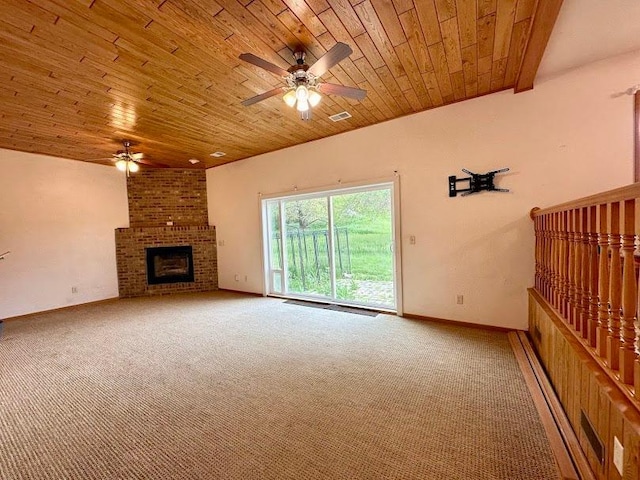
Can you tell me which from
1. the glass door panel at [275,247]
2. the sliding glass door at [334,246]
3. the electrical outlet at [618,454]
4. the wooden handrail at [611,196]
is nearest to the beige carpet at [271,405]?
the electrical outlet at [618,454]

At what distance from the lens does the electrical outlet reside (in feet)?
3.42

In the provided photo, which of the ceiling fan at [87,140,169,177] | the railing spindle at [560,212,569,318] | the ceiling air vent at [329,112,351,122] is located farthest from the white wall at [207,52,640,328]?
the ceiling fan at [87,140,169,177]

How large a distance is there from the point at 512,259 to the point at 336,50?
2.84 metres

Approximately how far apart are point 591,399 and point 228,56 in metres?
3.18

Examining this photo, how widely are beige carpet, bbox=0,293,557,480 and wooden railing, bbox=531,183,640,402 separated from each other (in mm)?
676

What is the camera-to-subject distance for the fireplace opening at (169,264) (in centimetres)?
580

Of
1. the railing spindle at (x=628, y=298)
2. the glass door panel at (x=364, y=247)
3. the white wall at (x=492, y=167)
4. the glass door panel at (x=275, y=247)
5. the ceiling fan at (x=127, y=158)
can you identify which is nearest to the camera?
the railing spindle at (x=628, y=298)

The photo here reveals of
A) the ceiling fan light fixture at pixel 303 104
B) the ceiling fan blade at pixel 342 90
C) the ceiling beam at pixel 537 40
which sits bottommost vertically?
the ceiling fan light fixture at pixel 303 104

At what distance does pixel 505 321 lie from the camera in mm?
3150

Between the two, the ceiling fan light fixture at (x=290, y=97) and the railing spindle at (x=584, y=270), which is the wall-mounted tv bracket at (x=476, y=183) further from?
the ceiling fan light fixture at (x=290, y=97)

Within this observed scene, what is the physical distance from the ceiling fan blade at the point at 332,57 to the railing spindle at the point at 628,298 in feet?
5.24

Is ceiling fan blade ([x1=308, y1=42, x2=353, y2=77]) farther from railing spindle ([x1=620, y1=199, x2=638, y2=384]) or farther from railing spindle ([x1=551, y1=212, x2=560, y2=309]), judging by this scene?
railing spindle ([x1=551, y1=212, x2=560, y2=309])

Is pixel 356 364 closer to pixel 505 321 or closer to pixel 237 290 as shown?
pixel 505 321

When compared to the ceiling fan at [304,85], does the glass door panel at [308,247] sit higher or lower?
lower
